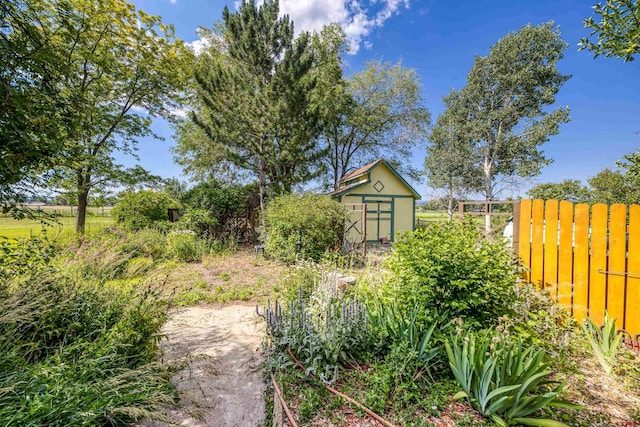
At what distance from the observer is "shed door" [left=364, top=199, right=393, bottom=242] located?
11.0 meters

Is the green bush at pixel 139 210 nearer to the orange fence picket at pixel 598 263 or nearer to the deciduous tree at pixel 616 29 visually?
the orange fence picket at pixel 598 263

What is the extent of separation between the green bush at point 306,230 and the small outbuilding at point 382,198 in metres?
3.58

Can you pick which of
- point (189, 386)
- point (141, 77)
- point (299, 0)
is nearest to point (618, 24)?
point (189, 386)

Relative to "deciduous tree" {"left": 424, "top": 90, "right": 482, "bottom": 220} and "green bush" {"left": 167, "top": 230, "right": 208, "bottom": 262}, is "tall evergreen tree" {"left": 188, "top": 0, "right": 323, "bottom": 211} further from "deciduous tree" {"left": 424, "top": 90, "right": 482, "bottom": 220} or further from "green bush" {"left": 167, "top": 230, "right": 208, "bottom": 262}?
"deciduous tree" {"left": 424, "top": 90, "right": 482, "bottom": 220}

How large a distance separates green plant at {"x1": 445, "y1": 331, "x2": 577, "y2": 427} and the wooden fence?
1724 mm

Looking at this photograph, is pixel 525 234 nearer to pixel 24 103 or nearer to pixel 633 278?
pixel 633 278

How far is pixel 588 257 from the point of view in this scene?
278cm

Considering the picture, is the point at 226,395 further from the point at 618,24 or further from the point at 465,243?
the point at 618,24

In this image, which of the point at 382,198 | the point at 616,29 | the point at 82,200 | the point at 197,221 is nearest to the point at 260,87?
the point at 197,221

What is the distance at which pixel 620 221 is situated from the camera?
8.53 feet

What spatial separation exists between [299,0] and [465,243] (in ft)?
29.8

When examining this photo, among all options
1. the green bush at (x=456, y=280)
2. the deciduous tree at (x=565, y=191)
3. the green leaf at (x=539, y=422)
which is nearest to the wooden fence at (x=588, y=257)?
the green bush at (x=456, y=280)

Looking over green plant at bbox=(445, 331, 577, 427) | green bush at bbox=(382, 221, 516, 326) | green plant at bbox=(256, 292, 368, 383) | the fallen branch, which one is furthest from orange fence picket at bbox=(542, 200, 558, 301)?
the fallen branch

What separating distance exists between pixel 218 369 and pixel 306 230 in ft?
→ 15.4
